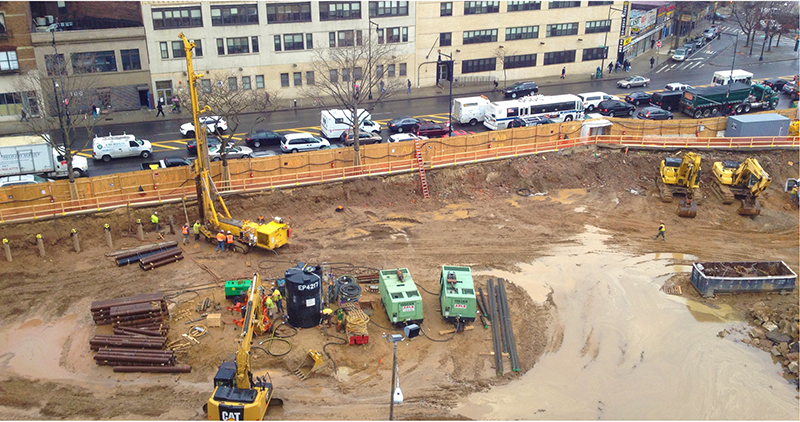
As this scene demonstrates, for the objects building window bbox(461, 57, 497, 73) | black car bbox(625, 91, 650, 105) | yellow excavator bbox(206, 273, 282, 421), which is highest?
building window bbox(461, 57, 497, 73)

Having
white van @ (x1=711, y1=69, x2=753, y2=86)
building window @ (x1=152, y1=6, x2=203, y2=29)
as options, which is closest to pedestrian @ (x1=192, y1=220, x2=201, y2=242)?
building window @ (x1=152, y1=6, x2=203, y2=29)

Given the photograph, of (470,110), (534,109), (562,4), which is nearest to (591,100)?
(534,109)

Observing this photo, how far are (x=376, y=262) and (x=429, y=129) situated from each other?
1716cm

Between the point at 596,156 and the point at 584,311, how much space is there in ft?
57.5

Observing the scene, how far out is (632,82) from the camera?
62.9 m

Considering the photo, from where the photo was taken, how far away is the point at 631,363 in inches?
1099

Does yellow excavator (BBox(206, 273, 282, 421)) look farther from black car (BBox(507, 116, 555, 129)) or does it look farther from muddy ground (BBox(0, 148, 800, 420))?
black car (BBox(507, 116, 555, 129))

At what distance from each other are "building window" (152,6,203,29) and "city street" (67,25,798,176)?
7.28 m

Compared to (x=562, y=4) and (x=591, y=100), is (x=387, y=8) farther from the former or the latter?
(x=591, y=100)

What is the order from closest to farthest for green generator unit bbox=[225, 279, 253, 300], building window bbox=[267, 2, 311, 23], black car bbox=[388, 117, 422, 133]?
green generator unit bbox=[225, 279, 253, 300]
black car bbox=[388, 117, 422, 133]
building window bbox=[267, 2, 311, 23]

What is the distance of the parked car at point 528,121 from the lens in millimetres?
49500

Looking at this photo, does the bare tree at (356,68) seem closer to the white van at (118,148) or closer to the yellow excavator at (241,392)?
the white van at (118,148)

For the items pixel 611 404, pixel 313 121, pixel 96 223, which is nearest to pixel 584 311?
pixel 611 404

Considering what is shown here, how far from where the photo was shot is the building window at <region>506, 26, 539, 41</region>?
64594mm
